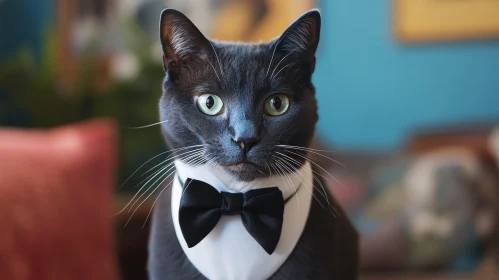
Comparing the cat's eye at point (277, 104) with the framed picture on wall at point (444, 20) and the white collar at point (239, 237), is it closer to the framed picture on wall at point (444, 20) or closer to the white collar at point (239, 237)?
the white collar at point (239, 237)

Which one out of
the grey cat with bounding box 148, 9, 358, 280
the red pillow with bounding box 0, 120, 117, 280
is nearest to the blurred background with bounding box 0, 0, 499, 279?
the red pillow with bounding box 0, 120, 117, 280

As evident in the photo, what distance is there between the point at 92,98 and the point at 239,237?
5.05ft

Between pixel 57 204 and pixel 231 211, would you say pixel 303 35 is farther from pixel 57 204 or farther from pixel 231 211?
pixel 57 204

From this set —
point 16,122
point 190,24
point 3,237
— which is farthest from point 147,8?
point 190,24

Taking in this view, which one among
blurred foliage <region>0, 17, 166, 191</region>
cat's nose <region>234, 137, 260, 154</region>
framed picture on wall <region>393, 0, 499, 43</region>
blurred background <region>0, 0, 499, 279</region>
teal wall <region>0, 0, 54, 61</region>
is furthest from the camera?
teal wall <region>0, 0, 54, 61</region>

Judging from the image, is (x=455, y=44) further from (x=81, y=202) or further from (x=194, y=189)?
(x=194, y=189)

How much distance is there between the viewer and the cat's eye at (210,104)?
2.19ft

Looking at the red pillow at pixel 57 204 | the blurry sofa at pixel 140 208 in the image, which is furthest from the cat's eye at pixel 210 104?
the red pillow at pixel 57 204

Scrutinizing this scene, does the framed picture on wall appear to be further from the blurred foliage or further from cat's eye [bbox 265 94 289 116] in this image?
cat's eye [bbox 265 94 289 116]

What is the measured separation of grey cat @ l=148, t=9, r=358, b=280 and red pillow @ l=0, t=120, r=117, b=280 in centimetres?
39

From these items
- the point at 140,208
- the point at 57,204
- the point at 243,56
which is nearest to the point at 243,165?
the point at 243,56

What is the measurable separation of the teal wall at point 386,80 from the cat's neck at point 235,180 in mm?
1744

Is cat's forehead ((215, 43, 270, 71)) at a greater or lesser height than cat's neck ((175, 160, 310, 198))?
greater

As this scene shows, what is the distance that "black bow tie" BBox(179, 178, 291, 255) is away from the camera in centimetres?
65
